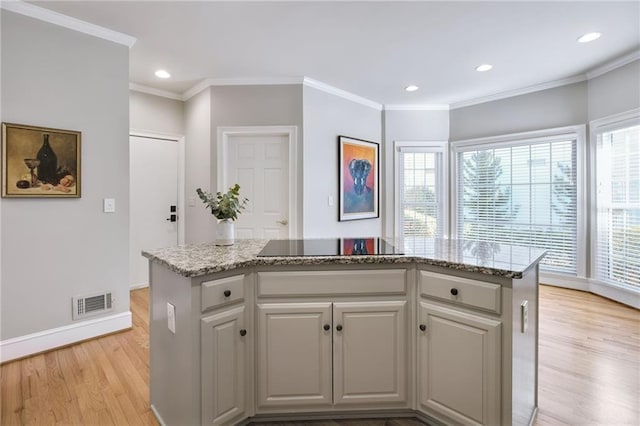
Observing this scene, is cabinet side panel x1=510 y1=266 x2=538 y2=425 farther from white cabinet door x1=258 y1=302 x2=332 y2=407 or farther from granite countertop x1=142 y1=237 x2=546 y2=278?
white cabinet door x1=258 y1=302 x2=332 y2=407

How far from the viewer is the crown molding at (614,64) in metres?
3.35

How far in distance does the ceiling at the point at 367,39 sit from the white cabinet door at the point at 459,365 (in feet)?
7.47

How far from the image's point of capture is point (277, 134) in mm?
3920

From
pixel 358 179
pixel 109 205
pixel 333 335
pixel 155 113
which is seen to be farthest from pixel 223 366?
pixel 155 113

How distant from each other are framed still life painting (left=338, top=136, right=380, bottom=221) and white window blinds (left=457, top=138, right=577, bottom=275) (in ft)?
4.39

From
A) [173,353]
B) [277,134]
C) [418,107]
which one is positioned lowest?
[173,353]

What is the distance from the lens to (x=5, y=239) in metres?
2.38

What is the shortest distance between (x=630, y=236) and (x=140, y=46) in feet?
17.5

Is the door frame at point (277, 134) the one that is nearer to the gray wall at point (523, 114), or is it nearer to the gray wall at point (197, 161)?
the gray wall at point (197, 161)

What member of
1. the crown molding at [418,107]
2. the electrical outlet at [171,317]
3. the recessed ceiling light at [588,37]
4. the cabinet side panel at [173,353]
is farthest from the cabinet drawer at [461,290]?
the crown molding at [418,107]


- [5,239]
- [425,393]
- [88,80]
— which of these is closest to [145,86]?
[88,80]

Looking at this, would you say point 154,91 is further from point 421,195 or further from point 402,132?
point 421,195

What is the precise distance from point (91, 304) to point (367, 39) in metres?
3.36

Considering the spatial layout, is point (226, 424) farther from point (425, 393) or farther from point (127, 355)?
point (127, 355)
